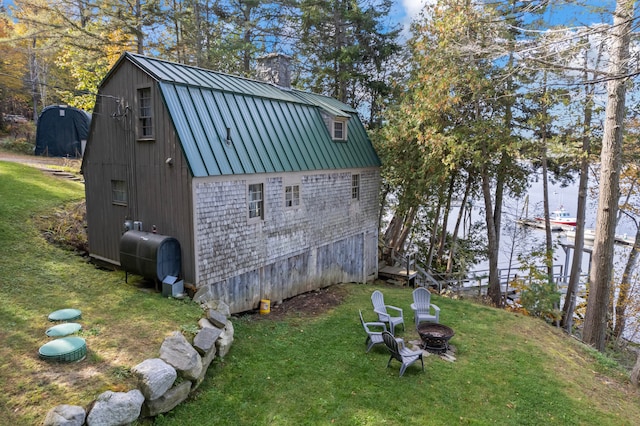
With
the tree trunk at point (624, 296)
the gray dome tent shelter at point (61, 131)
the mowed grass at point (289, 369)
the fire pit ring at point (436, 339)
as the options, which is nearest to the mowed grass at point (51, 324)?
the mowed grass at point (289, 369)

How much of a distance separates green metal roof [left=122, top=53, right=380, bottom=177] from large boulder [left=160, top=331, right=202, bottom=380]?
133 inches

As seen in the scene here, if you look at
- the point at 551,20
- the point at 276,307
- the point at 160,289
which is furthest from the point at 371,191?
the point at 160,289

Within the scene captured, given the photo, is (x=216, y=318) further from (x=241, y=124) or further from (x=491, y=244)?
(x=491, y=244)

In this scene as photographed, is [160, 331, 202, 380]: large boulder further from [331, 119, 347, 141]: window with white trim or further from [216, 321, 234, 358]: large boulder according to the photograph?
[331, 119, 347, 141]: window with white trim

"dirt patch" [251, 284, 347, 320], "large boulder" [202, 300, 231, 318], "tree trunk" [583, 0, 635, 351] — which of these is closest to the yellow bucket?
"dirt patch" [251, 284, 347, 320]

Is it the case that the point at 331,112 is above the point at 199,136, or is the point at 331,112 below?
above

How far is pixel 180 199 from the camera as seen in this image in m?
8.27

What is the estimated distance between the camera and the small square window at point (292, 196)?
10.9m

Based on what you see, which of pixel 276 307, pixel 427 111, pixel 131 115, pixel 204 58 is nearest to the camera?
pixel 131 115

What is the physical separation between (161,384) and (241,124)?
638 centimetres

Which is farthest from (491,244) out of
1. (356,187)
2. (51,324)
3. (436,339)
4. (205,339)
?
(51,324)

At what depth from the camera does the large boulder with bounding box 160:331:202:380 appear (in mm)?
5746

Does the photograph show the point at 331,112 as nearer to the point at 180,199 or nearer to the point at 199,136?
the point at 199,136

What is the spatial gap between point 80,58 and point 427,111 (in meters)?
16.1
